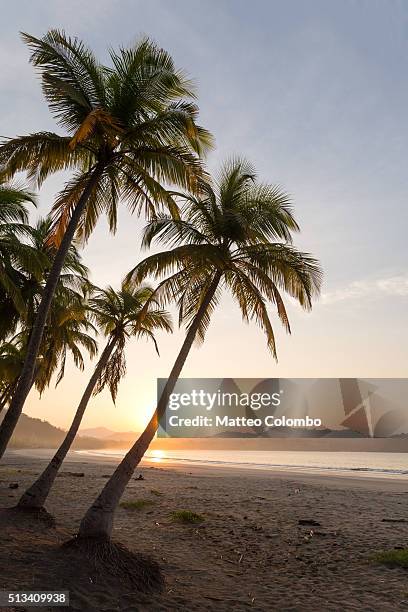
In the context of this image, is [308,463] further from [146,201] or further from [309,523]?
[146,201]

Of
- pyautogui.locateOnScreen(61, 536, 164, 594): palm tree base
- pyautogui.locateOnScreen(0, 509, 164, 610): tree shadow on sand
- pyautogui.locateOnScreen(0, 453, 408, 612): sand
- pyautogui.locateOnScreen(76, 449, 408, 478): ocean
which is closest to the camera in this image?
pyautogui.locateOnScreen(0, 509, 164, 610): tree shadow on sand

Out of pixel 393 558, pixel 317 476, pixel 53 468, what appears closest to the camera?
pixel 393 558

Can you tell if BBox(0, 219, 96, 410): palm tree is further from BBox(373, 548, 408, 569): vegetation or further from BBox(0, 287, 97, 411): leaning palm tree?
BBox(373, 548, 408, 569): vegetation

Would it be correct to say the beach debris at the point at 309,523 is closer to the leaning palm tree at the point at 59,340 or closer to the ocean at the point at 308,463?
the leaning palm tree at the point at 59,340

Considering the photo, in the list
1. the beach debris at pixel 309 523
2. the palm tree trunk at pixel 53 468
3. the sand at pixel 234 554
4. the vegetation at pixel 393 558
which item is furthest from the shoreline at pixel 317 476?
the palm tree trunk at pixel 53 468

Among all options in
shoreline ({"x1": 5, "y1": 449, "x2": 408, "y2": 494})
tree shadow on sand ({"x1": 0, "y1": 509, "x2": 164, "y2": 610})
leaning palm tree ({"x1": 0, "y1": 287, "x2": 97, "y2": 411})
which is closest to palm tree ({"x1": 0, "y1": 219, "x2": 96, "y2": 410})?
leaning palm tree ({"x1": 0, "y1": 287, "x2": 97, "y2": 411})

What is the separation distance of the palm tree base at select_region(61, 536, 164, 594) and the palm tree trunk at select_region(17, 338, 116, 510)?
11.5ft

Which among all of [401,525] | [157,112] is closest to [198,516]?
[401,525]

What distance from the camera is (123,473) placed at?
10.2 m

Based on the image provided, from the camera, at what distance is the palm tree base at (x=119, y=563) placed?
852 cm

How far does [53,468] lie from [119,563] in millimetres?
5040

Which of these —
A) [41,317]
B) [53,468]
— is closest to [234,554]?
[53,468]

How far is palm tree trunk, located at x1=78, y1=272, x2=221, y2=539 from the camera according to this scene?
960cm

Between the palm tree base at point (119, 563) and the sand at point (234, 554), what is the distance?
0.68 feet
